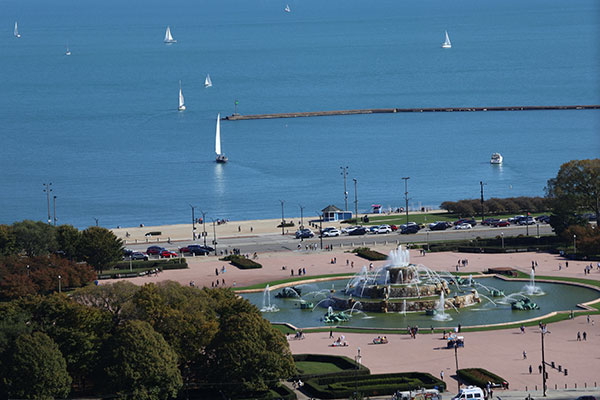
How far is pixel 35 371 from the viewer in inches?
2032

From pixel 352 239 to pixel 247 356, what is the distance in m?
48.6

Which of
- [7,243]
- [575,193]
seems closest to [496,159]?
[575,193]

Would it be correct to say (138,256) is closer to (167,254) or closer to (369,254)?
(167,254)

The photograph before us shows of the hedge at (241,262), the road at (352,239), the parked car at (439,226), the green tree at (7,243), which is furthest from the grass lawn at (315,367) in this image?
the parked car at (439,226)

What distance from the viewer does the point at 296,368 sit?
57.4 m

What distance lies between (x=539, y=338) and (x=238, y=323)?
1828 cm

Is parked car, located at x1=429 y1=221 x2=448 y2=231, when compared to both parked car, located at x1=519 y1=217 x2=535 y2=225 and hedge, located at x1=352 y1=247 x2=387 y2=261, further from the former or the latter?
hedge, located at x1=352 y1=247 x2=387 y2=261

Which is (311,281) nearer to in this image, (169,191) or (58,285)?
(58,285)

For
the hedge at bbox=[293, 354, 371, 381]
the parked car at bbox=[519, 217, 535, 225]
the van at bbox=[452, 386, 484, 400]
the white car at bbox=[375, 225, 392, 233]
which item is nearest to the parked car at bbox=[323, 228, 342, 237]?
the white car at bbox=[375, 225, 392, 233]

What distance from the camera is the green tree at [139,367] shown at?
2057 inches

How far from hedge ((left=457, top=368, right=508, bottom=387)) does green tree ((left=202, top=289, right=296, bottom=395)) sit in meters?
8.16

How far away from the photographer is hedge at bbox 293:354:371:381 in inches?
2239

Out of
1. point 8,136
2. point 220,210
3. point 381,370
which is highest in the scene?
point 8,136

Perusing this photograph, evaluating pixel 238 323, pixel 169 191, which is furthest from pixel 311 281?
pixel 169 191
